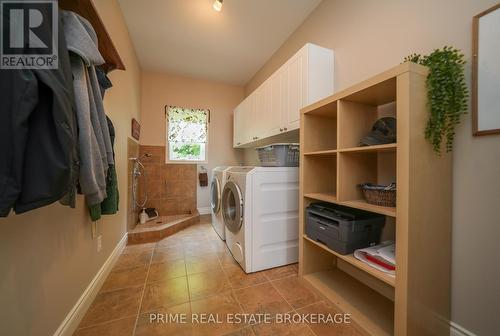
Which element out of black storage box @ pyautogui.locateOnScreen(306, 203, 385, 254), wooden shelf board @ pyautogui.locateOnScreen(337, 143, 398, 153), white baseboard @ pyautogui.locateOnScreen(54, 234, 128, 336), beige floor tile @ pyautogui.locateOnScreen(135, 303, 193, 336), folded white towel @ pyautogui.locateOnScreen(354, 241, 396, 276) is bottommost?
beige floor tile @ pyautogui.locateOnScreen(135, 303, 193, 336)

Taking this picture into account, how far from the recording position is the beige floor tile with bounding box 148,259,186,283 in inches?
68.1

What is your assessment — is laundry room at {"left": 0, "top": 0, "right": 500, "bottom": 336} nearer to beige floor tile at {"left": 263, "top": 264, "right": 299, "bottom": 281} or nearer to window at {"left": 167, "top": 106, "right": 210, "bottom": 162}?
beige floor tile at {"left": 263, "top": 264, "right": 299, "bottom": 281}

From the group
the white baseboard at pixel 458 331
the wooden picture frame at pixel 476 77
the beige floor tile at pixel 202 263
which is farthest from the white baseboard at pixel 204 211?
the wooden picture frame at pixel 476 77

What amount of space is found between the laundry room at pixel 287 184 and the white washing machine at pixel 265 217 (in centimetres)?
1

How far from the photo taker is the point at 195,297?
1467 millimetres

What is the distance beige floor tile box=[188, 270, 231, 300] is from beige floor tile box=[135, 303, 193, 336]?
0.16 meters

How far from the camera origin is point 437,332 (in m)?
1.04

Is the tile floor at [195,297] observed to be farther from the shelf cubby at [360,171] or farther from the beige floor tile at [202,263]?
the shelf cubby at [360,171]

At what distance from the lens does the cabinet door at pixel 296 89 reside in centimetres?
184

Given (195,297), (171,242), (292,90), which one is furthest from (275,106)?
(171,242)

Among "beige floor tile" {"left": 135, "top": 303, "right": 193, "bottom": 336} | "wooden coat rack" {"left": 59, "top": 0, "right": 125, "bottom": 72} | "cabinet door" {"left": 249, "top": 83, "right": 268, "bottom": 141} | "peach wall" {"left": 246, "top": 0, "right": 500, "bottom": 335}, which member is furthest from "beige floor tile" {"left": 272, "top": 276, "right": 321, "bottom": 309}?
"wooden coat rack" {"left": 59, "top": 0, "right": 125, "bottom": 72}

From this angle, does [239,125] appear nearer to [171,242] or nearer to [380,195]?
[171,242]

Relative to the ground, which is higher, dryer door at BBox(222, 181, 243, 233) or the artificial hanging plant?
the artificial hanging plant

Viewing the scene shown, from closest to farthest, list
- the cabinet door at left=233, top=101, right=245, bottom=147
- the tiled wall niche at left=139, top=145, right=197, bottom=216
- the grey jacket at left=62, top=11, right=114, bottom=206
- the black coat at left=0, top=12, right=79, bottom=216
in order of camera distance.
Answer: the black coat at left=0, top=12, right=79, bottom=216
the grey jacket at left=62, top=11, right=114, bottom=206
the cabinet door at left=233, top=101, right=245, bottom=147
the tiled wall niche at left=139, top=145, right=197, bottom=216
